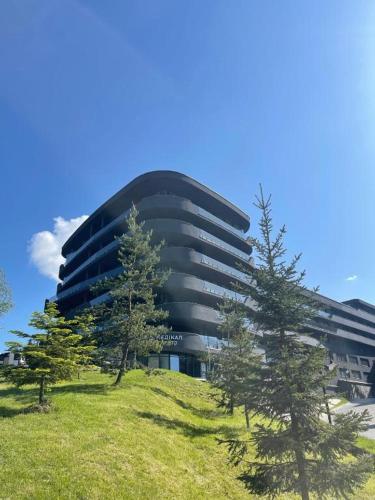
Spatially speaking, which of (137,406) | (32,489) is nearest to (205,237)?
(137,406)

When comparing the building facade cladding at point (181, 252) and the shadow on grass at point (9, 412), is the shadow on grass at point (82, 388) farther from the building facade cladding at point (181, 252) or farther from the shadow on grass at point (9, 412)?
the building facade cladding at point (181, 252)

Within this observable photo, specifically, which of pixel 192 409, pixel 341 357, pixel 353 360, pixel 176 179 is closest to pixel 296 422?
pixel 192 409

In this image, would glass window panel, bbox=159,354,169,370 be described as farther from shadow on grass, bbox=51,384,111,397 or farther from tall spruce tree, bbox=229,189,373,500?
tall spruce tree, bbox=229,189,373,500

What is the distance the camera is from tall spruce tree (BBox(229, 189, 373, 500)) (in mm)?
11961

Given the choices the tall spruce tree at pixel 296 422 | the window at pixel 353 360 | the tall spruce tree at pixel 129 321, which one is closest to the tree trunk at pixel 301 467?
the tall spruce tree at pixel 296 422

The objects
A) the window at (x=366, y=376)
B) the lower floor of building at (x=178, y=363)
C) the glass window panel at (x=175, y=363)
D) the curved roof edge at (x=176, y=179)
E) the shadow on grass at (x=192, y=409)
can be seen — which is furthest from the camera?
the window at (x=366, y=376)

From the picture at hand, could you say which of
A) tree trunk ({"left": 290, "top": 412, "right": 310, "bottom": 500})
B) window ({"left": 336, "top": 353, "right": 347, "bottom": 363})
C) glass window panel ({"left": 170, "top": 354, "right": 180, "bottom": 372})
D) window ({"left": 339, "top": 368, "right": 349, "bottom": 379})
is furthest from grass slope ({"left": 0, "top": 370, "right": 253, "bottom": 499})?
window ({"left": 336, "top": 353, "right": 347, "bottom": 363})

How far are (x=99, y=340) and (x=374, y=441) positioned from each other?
20.8 metres

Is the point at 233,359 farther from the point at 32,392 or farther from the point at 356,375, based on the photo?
the point at 356,375

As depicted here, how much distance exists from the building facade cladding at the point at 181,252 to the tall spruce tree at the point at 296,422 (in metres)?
21.2

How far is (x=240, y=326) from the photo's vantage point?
2733 cm

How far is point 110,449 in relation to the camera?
45.2 feet

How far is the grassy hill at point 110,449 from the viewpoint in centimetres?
1123

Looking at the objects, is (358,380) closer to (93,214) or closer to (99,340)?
(93,214)
